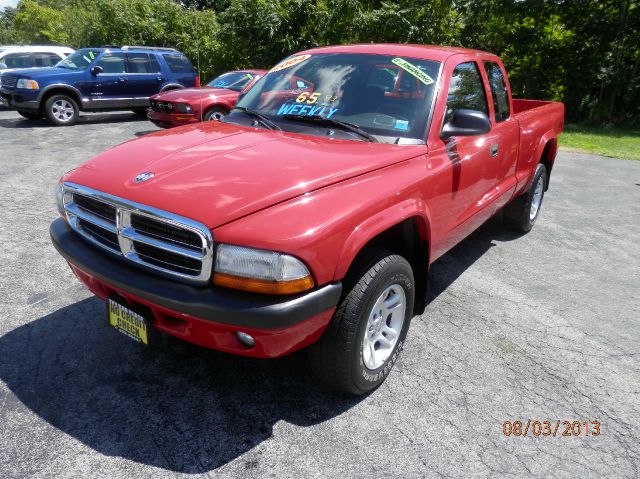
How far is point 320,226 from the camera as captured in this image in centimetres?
210

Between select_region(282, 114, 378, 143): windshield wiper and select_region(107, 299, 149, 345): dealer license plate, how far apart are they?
1647mm

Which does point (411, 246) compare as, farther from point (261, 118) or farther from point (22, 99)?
point (22, 99)

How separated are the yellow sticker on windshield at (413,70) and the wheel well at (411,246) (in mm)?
1086

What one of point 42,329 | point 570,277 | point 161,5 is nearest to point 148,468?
point 42,329

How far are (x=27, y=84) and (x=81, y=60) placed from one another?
1538 millimetres

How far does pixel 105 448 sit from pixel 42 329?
133 cm

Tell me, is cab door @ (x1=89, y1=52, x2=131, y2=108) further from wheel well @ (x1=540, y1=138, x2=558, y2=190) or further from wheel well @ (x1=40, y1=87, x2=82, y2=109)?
wheel well @ (x1=540, y1=138, x2=558, y2=190)

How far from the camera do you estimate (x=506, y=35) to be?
50.6ft

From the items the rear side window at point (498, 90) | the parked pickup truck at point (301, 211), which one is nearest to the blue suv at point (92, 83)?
the parked pickup truck at point (301, 211)

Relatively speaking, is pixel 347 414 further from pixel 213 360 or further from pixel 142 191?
pixel 142 191

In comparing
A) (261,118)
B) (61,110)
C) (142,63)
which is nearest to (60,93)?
(61,110)

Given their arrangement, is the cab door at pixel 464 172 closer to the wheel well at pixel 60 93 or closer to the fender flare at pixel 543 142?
the fender flare at pixel 543 142

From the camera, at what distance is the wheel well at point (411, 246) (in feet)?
8.99

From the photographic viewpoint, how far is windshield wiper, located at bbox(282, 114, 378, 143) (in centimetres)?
301
